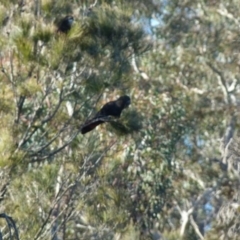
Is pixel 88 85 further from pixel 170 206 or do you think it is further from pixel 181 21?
pixel 181 21

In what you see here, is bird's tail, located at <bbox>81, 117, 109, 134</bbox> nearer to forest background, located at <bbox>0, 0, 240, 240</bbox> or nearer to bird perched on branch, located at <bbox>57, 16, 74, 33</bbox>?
forest background, located at <bbox>0, 0, 240, 240</bbox>

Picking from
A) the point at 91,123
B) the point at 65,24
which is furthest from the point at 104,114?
the point at 65,24

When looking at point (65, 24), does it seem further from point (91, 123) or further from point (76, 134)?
point (76, 134)

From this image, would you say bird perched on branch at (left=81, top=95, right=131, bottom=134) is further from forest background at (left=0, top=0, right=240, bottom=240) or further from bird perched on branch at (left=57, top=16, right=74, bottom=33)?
bird perched on branch at (left=57, top=16, right=74, bottom=33)

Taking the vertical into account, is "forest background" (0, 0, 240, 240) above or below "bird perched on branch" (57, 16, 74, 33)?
below

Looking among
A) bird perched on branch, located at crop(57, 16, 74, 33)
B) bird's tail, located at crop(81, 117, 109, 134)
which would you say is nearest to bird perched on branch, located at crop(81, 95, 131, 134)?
bird's tail, located at crop(81, 117, 109, 134)

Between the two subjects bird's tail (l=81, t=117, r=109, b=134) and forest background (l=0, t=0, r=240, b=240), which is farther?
bird's tail (l=81, t=117, r=109, b=134)

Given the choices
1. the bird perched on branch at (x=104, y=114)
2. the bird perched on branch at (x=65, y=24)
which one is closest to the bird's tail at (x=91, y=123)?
the bird perched on branch at (x=104, y=114)

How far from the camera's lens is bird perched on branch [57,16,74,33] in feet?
20.6

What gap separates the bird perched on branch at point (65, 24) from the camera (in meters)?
6.29

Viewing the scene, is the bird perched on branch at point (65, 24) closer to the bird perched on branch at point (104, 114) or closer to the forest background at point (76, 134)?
the forest background at point (76, 134)

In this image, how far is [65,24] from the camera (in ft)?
21.2

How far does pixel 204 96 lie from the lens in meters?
14.5

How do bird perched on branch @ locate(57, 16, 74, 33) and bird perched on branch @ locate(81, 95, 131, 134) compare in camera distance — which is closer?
bird perched on branch @ locate(57, 16, 74, 33)
